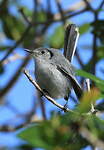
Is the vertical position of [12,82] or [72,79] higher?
[12,82]

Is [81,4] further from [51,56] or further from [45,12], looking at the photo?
[51,56]

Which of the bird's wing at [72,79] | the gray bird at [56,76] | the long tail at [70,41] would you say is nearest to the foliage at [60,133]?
the bird's wing at [72,79]

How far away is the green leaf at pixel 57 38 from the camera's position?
4042 millimetres

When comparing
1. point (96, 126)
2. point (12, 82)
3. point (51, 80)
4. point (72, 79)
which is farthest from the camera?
point (12, 82)

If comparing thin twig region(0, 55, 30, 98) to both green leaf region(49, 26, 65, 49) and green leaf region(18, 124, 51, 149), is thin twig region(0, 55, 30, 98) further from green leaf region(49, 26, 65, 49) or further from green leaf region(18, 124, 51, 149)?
green leaf region(18, 124, 51, 149)

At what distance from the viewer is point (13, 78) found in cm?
372

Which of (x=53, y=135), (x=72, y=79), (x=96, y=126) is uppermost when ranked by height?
(x=72, y=79)

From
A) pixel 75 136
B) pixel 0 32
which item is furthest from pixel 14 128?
pixel 75 136

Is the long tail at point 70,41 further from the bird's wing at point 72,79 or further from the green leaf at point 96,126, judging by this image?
the green leaf at point 96,126

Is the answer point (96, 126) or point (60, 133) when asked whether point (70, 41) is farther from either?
point (60, 133)

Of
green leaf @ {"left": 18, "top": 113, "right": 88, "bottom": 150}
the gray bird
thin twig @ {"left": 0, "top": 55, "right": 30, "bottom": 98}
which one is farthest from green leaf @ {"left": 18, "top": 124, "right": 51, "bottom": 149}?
thin twig @ {"left": 0, "top": 55, "right": 30, "bottom": 98}

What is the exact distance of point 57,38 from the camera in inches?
161

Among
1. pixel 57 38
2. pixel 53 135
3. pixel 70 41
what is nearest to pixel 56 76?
pixel 70 41

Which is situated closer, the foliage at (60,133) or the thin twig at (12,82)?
the foliage at (60,133)
